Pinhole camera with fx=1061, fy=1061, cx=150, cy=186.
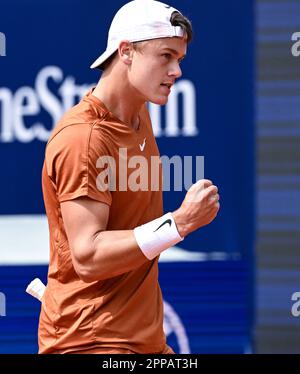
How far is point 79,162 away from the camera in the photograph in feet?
10.2

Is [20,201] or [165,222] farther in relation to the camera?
[20,201]

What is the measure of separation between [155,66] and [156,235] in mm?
528

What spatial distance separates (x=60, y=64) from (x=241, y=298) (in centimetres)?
151

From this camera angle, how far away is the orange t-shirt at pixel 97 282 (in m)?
3.12

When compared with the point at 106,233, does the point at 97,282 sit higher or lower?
lower

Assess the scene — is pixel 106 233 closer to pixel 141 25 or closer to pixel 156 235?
pixel 156 235

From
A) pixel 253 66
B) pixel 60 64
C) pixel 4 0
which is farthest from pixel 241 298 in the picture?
pixel 4 0

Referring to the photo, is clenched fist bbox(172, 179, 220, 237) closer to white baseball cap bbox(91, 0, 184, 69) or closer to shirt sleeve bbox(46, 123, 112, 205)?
shirt sleeve bbox(46, 123, 112, 205)

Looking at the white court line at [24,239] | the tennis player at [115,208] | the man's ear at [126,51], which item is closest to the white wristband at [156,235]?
the tennis player at [115,208]

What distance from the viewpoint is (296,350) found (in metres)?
5.35

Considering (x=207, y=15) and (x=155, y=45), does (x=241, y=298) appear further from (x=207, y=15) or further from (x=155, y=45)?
(x=155, y=45)

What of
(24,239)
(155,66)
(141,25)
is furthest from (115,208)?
(24,239)

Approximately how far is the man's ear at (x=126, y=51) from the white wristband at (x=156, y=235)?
51cm
